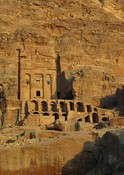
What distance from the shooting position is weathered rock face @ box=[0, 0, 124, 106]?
61688 millimetres

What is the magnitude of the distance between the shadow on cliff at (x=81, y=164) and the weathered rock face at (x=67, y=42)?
36.3 meters

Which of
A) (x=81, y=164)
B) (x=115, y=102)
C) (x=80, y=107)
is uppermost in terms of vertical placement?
(x=115, y=102)

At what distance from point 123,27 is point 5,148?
59.5m

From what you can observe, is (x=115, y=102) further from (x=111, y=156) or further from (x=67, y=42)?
(x=111, y=156)

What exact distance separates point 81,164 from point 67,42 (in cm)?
4812

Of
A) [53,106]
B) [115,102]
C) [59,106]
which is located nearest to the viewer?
[59,106]

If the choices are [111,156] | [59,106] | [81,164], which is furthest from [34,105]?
[111,156]

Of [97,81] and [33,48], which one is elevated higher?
[33,48]

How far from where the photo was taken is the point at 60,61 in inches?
2653

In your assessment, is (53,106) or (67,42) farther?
(67,42)

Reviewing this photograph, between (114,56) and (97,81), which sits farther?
(114,56)

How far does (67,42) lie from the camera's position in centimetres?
6919

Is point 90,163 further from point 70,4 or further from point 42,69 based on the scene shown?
point 70,4

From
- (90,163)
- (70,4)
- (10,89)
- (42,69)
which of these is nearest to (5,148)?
(90,163)
